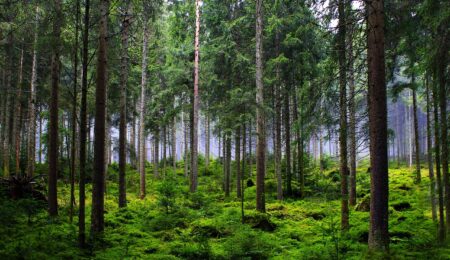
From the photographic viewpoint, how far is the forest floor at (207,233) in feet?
27.9

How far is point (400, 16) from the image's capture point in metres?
9.33

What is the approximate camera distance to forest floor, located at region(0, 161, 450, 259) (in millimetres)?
8516

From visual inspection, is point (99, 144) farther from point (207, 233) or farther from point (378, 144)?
point (378, 144)

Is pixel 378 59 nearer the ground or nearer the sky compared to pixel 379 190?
nearer the sky

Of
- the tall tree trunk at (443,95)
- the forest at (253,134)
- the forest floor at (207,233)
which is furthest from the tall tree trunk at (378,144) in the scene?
the tall tree trunk at (443,95)

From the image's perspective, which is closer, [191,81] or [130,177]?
[191,81]

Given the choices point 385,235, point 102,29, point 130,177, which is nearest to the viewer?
point 385,235

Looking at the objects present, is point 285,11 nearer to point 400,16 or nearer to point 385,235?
point 400,16

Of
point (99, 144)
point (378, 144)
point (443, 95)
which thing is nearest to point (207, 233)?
point (99, 144)

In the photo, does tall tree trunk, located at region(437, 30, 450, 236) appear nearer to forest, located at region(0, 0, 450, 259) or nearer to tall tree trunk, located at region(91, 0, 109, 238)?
forest, located at region(0, 0, 450, 259)

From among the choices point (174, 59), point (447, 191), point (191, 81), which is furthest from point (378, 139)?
point (174, 59)

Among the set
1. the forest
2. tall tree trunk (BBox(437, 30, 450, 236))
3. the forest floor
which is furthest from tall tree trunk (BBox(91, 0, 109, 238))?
tall tree trunk (BBox(437, 30, 450, 236))

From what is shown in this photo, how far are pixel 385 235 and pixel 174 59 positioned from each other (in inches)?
699

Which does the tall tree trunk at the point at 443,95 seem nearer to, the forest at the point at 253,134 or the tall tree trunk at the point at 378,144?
the forest at the point at 253,134
